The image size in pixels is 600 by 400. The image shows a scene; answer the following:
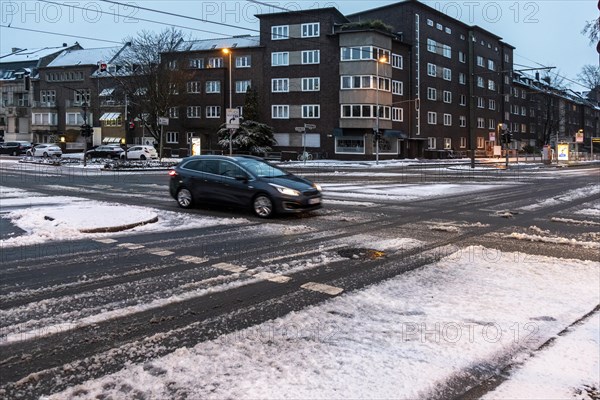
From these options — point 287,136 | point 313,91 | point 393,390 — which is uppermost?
point 313,91

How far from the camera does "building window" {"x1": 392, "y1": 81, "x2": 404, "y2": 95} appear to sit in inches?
2216

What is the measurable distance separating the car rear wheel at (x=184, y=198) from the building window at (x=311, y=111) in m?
41.5

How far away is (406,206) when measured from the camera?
1534 cm

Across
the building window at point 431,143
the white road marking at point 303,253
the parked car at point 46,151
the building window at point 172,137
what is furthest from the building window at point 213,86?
the white road marking at point 303,253

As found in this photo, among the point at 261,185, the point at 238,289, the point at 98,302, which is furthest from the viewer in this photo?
the point at 261,185

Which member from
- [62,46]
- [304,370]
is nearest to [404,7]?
[62,46]

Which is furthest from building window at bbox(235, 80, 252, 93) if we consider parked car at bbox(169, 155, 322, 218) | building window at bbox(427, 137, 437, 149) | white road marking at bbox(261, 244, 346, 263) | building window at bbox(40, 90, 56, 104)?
white road marking at bbox(261, 244, 346, 263)

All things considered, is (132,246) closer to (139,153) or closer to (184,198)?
(184,198)

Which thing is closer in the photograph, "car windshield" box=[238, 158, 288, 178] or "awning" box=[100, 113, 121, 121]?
"car windshield" box=[238, 158, 288, 178]

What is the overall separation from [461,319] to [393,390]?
5.84 ft

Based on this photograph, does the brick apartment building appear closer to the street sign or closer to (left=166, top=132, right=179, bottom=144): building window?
(left=166, top=132, right=179, bottom=144): building window

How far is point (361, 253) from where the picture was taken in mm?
8453

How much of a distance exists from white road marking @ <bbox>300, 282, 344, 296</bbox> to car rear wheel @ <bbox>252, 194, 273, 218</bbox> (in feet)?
20.5

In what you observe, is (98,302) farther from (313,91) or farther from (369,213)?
(313,91)
